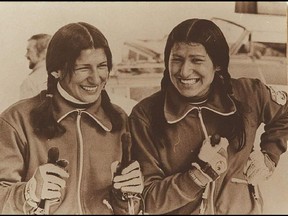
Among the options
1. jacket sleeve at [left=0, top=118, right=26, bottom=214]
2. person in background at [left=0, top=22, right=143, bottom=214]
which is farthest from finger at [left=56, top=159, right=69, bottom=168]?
jacket sleeve at [left=0, top=118, right=26, bottom=214]

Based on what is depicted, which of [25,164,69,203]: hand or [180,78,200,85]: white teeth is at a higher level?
[180,78,200,85]: white teeth

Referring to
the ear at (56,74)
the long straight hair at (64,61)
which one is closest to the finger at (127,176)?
the long straight hair at (64,61)

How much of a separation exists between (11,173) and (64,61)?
39cm

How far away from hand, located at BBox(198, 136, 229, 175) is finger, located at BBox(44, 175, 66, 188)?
0.44 m

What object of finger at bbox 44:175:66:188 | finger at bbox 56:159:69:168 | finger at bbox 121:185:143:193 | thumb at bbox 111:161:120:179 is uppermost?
finger at bbox 56:159:69:168

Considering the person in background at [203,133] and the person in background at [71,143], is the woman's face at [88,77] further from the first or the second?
the person in background at [203,133]

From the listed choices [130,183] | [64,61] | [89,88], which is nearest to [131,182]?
[130,183]

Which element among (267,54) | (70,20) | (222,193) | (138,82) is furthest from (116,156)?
(267,54)

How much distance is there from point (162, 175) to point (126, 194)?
128 mm

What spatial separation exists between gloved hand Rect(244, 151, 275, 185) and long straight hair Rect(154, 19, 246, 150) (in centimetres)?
6

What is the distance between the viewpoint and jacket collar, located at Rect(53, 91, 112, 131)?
154cm

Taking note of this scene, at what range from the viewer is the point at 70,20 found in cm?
157

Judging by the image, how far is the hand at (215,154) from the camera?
5.02 ft

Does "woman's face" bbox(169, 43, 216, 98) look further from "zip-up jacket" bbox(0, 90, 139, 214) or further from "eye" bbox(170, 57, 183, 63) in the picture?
"zip-up jacket" bbox(0, 90, 139, 214)
